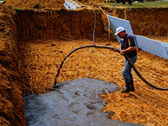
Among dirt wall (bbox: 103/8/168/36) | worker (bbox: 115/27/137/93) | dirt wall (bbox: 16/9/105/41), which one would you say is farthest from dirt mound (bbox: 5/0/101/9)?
worker (bbox: 115/27/137/93)

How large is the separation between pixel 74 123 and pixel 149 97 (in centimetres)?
244

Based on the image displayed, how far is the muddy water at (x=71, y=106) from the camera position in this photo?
3053 mm

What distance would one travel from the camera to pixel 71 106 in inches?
146

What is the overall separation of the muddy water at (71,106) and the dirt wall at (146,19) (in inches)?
288

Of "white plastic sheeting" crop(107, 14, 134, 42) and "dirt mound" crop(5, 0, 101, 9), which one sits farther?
"dirt mound" crop(5, 0, 101, 9)

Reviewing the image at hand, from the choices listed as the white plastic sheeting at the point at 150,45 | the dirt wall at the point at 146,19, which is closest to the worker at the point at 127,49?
the white plastic sheeting at the point at 150,45

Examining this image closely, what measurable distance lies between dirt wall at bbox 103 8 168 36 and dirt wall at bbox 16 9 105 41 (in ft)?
5.59

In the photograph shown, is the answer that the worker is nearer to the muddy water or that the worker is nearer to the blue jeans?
the blue jeans

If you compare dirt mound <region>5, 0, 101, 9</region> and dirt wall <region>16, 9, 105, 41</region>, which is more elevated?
dirt mound <region>5, 0, 101, 9</region>

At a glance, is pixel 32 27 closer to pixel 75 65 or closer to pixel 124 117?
pixel 75 65

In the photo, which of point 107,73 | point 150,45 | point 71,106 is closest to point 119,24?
point 150,45

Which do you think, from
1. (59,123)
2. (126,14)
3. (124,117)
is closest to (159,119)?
(124,117)

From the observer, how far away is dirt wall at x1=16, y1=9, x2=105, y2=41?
31.0 ft

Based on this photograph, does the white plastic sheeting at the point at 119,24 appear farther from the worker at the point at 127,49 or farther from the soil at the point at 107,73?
the worker at the point at 127,49
